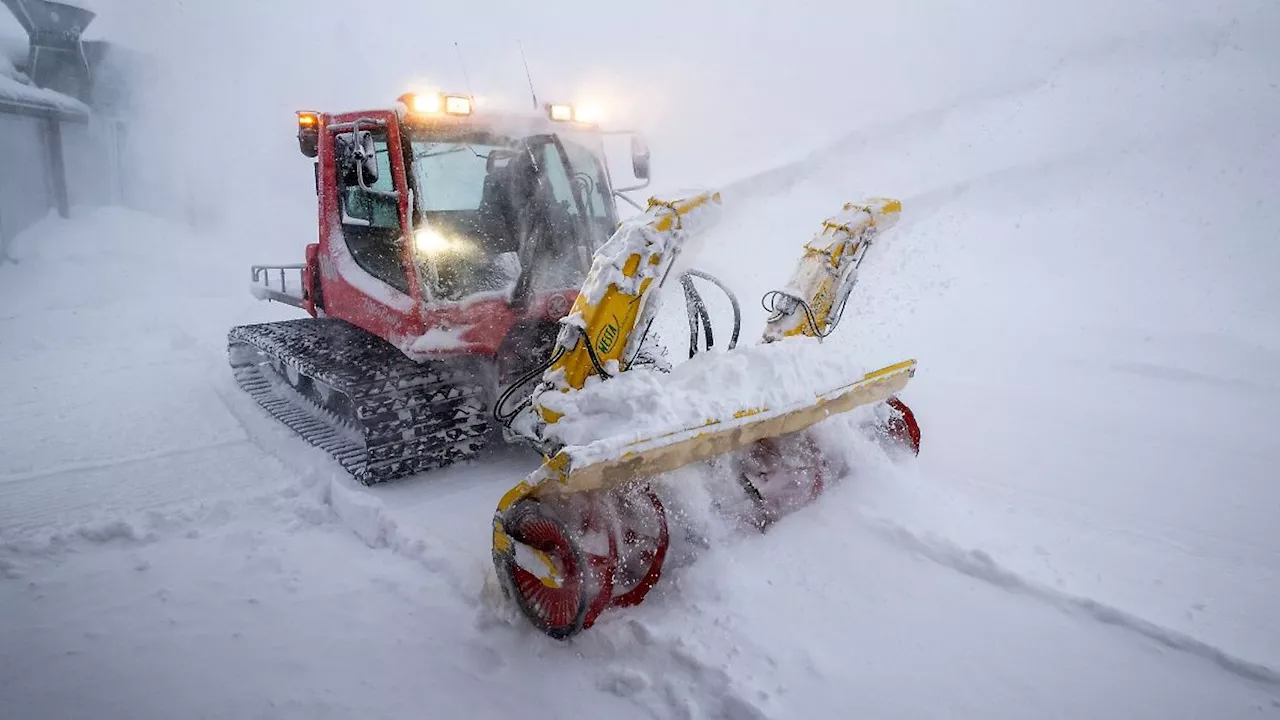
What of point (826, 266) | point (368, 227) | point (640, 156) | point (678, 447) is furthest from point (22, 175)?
point (678, 447)

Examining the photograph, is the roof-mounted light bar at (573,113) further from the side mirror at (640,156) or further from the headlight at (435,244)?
the headlight at (435,244)

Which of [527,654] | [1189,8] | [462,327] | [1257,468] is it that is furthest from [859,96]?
[527,654]

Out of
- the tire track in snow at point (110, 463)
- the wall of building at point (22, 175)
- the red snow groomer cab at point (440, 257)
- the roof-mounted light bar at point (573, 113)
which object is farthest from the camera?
the wall of building at point (22, 175)

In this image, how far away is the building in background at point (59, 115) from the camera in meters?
15.6

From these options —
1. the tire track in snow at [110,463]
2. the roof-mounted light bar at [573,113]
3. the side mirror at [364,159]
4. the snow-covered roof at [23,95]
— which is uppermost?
the snow-covered roof at [23,95]

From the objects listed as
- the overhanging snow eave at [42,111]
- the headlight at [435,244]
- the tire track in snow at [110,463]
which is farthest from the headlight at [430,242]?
the overhanging snow eave at [42,111]

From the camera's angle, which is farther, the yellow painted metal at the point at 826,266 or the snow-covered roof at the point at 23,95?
the snow-covered roof at the point at 23,95

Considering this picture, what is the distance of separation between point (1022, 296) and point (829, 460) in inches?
253

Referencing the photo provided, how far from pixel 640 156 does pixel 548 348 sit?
161cm

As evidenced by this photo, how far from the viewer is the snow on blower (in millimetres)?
2951

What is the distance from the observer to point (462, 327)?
4016 millimetres

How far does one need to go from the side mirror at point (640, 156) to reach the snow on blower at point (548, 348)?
0.02 meters

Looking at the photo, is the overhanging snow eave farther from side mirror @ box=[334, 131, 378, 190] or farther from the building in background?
side mirror @ box=[334, 131, 378, 190]

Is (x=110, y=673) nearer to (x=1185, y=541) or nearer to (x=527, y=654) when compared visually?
(x=527, y=654)
